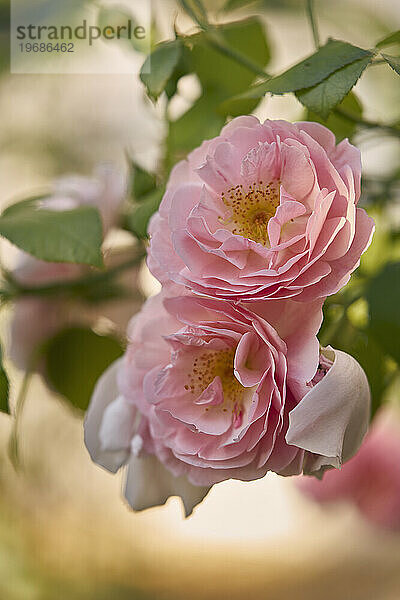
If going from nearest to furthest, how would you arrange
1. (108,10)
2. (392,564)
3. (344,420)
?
(344,420) < (108,10) < (392,564)

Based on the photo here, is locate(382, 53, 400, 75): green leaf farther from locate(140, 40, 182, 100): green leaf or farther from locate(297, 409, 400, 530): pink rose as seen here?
locate(297, 409, 400, 530): pink rose

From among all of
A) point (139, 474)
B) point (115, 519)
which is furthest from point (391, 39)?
point (115, 519)

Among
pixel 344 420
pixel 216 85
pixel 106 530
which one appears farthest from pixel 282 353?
pixel 106 530

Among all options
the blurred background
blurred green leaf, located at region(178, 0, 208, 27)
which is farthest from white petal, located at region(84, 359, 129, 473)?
the blurred background

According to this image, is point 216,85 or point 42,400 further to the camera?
point 42,400

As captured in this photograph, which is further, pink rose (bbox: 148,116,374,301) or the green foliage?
the green foliage

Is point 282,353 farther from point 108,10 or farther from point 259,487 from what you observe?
point 259,487
